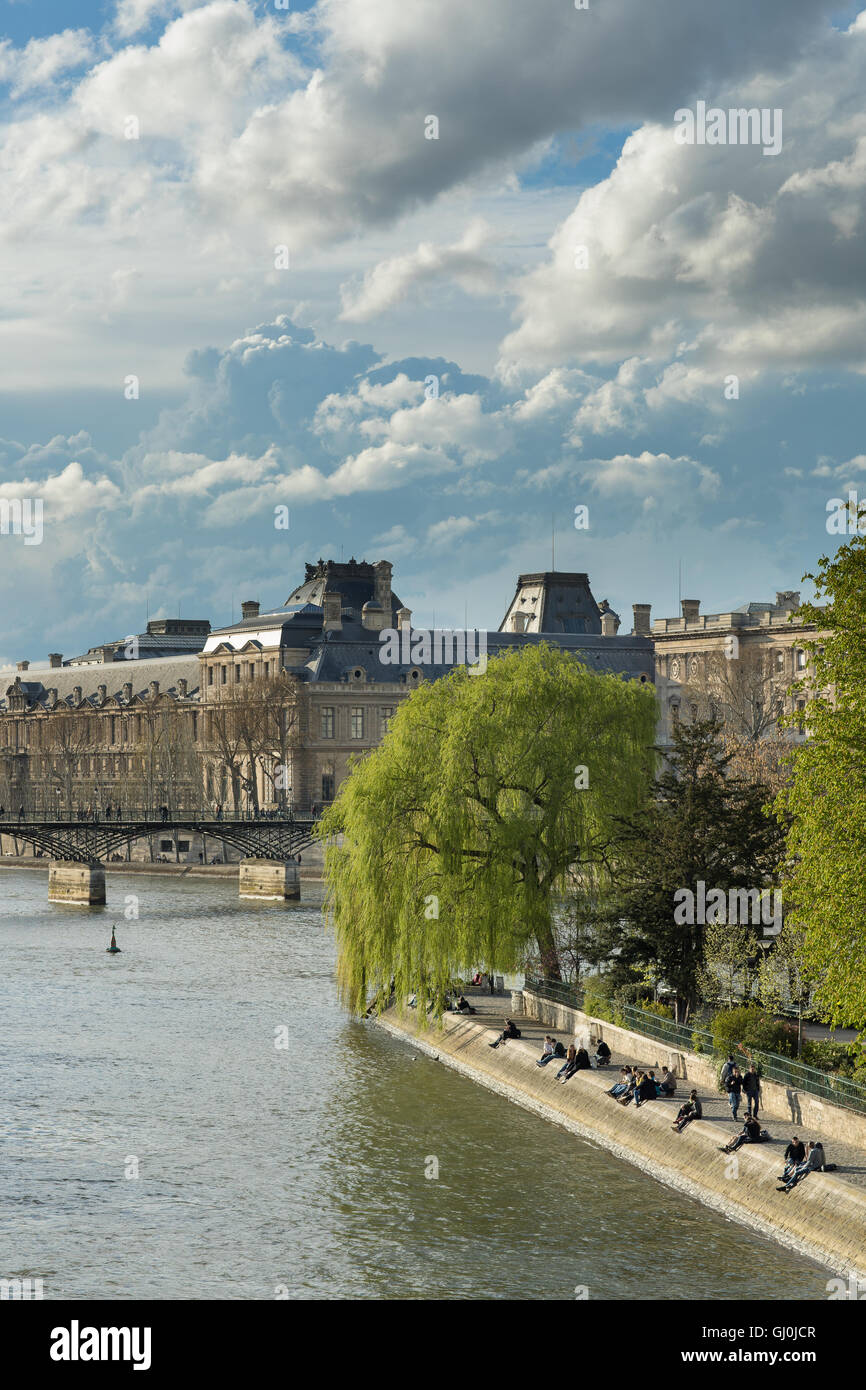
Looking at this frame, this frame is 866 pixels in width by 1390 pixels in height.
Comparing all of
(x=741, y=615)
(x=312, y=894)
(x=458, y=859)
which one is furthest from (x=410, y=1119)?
(x=741, y=615)

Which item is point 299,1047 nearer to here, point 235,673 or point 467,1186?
point 467,1186

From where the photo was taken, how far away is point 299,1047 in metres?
50.6

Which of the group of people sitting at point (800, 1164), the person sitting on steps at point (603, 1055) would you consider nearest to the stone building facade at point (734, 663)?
the person sitting on steps at point (603, 1055)

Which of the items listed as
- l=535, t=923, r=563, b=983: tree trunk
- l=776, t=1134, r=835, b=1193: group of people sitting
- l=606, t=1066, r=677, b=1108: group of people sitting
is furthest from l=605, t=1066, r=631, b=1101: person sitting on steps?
l=535, t=923, r=563, b=983: tree trunk

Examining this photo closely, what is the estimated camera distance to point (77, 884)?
9844 centimetres

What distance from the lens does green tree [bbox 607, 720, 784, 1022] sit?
44094mm

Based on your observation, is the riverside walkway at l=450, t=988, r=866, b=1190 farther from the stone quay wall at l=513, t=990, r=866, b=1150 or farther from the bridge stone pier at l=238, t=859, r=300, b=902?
the bridge stone pier at l=238, t=859, r=300, b=902

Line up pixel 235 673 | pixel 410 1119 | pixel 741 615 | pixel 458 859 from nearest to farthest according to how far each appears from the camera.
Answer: pixel 410 1119, pixel 458 859, pixel 235 673, pixel 741 615

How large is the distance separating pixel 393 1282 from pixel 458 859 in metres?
19.8

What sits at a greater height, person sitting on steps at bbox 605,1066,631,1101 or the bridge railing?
the bridge railing

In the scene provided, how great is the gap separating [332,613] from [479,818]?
92557mm

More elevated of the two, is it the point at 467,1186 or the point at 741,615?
the point at 741,615

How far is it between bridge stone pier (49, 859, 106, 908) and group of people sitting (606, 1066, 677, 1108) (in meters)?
62.0

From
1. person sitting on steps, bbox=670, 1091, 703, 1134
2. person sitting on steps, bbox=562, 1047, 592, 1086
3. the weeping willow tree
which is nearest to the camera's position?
person sitting on steps, bbox=670, 1091, 703, 1134
